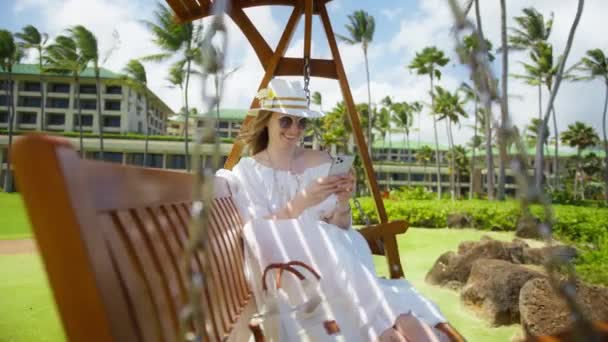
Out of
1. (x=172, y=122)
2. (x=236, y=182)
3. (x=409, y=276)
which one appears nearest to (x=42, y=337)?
(x=236, y=182)

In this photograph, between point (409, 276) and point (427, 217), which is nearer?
point (409, 276)

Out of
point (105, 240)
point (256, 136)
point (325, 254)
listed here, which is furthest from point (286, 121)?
point (105, 240)

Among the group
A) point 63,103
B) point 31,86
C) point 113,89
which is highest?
point 31,86

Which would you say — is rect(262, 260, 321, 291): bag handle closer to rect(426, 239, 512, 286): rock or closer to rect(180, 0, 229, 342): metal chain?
rect(180, 0, 229, 342): metal chain

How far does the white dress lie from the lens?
58.2 inches

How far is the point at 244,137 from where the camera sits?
260 cm

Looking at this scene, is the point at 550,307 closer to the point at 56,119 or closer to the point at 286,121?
the point at 286,121

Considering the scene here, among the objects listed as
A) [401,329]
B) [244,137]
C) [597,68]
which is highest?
[597,68]

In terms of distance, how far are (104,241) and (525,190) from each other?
651mm

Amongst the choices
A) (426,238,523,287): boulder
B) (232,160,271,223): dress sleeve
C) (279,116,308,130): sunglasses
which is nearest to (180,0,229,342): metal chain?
(232,160,271,223): dress sleeve

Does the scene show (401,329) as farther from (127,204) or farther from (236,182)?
(236,182)

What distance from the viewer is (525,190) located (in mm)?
482

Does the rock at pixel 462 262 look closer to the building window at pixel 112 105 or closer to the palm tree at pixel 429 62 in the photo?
the palm tree at pixel 429 62

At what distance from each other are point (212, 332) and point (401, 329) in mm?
627
